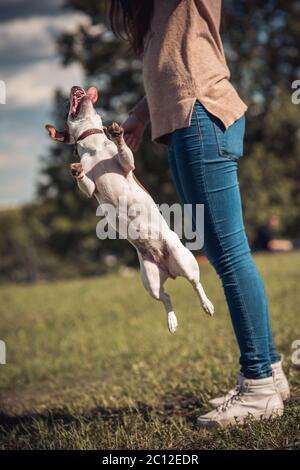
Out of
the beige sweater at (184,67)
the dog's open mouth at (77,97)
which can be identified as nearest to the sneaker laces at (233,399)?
the beige sweater at (184,67)

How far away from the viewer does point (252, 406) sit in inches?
109

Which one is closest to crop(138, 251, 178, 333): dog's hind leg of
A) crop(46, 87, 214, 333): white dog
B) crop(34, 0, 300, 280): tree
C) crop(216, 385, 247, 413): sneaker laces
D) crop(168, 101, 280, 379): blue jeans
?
crop(46, 87, 214, 333): white dog

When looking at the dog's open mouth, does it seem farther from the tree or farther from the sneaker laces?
the tree

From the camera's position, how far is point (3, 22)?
908cm

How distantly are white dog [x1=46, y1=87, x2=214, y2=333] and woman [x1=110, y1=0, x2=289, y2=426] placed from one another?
0.61 feet

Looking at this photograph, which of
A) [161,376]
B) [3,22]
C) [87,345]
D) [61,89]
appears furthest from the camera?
[61,89]

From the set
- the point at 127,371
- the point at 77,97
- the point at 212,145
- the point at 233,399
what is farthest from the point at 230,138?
the point at 127,371

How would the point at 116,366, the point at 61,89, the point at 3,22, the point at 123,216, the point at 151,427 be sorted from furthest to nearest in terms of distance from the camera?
the point at 61,89 < the point at 3,22 < the point at 116,366 < the point at 151,427 < the point at 123,216

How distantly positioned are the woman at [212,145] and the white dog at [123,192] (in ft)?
0.61

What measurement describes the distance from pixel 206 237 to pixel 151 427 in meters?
0.95

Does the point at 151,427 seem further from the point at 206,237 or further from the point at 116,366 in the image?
the point at 116,366

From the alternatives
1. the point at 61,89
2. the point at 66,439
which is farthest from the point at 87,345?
the point at 61,89

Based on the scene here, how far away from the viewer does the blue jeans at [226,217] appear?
2.68 meters

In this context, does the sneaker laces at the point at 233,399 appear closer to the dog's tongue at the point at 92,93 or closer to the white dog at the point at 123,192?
the white dog at the point at 123,192
